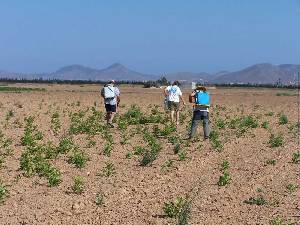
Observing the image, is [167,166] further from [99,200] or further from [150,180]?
[99,200]

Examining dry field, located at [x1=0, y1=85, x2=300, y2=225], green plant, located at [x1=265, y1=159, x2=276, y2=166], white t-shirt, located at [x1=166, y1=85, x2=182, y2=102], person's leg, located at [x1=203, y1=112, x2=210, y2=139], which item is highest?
white t-shirt, located at [x1=166, y1=85, x2=182, y2=102]

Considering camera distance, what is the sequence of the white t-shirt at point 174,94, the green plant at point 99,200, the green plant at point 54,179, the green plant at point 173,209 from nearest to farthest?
the green plant at point 173,209, the green plant at point 99,200, the green plant at point 54,179, the white t-shirt at point 174,94

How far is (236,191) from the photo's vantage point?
9.48 metres

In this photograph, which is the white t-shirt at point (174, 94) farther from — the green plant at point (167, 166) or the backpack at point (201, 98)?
the green plant at point (167, 166)

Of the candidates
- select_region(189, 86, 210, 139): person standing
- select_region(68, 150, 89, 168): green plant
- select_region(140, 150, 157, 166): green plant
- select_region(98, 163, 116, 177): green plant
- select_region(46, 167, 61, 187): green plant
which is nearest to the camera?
select_region(46, 167, 61, 187): green plant

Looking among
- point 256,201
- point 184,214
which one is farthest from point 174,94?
point 184,214

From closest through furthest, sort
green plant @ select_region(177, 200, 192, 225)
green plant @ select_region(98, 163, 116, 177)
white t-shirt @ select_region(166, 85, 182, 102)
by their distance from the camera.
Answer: green plant @ select_region(177, 200, 192, 225) → green plant @ select_region(98, 163, 116, 177) → white t-shirt @ select_region(166, 85, 182, 102)

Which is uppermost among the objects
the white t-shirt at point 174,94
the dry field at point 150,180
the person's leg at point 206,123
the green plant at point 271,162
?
the white t-shirt at point 174,94

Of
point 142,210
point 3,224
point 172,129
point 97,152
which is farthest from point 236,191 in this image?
point 172,129

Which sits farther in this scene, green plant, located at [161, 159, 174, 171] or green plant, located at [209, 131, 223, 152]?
green plant, located at [209, 131, 223, 152]

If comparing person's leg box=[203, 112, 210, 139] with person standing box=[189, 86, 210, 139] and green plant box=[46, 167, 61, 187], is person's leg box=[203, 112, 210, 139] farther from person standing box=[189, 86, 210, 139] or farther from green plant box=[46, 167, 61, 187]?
green plant box=[46, 167, 61, 187]

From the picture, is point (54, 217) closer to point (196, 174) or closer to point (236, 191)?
point (236, 191)

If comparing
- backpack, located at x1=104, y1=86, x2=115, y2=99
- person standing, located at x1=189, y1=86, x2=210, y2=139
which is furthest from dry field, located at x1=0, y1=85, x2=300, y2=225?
backpack, located at x1=104, y1=86, x2=115, y2=99

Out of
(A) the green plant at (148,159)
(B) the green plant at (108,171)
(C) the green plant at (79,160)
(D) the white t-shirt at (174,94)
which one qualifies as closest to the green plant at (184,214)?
(B) the green plant at (108,171)
